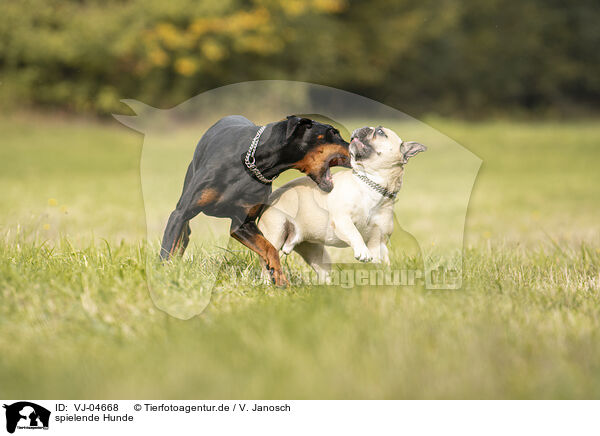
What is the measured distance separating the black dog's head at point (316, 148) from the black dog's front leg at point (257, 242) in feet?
1.48

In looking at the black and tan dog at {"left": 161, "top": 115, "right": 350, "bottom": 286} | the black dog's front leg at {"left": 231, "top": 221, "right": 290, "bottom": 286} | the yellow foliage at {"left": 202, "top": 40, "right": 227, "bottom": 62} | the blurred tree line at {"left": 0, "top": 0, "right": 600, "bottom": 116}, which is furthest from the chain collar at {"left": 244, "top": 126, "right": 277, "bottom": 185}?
the yellow foliage at {"left": 202, "top": 40, "right": 227, "bottom": 62}

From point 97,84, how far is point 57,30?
226cm

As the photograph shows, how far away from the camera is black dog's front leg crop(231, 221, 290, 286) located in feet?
11.2

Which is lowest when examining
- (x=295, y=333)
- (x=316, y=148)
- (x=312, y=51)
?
(x=295, y=333)

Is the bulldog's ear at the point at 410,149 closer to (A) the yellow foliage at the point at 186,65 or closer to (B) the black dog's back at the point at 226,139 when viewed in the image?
(B) the black dog's back at the point at 226,139

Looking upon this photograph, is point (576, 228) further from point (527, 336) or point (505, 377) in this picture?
point (505, 377)

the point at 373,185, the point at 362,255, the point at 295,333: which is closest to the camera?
the point at 295,333

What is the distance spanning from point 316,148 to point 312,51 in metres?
22.6

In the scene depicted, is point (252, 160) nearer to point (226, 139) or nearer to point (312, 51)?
point (226, 139)

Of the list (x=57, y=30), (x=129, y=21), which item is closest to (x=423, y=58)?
(x=129, y=21)

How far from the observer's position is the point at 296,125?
126 inches
